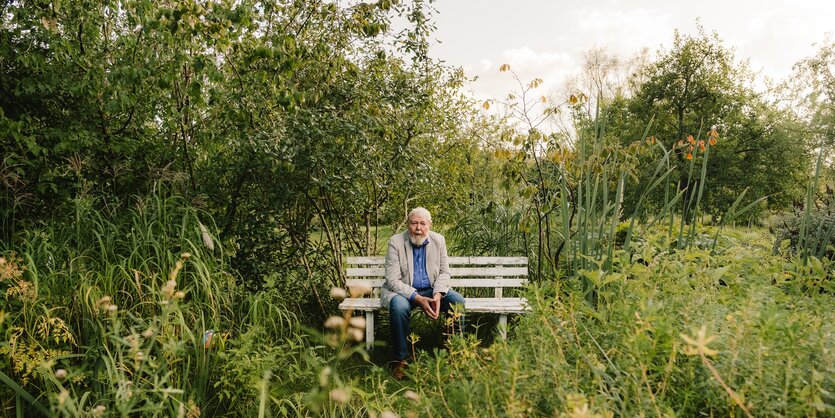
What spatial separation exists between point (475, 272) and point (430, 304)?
2.40 feet

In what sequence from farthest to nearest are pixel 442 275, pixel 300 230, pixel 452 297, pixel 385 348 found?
pixel 300 230, pixel 385 348, pixel 442 275, pixel 452 297

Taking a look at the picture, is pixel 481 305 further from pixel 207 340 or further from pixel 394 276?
pixel 207 340

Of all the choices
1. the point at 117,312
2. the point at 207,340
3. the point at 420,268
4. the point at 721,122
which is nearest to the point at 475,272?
the point at 420,268

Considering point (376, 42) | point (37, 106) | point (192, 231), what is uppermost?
point (376, 42)

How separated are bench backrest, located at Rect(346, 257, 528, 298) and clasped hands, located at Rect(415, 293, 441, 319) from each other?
599 mm

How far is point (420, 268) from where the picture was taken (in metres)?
4.02

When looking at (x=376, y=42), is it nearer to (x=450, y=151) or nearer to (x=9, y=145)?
(x=450, y=151)

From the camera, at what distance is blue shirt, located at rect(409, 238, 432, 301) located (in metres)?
4.00

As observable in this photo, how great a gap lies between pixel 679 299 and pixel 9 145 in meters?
4.37

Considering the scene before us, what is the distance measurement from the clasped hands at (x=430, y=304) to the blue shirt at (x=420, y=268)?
26cm

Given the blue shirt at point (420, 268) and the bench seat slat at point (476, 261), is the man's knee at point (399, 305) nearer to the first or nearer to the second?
the blue shirt at point (420, 268)

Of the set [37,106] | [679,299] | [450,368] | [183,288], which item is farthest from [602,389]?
[37,106]

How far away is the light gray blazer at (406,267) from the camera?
3.85 m

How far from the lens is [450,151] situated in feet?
17.1
